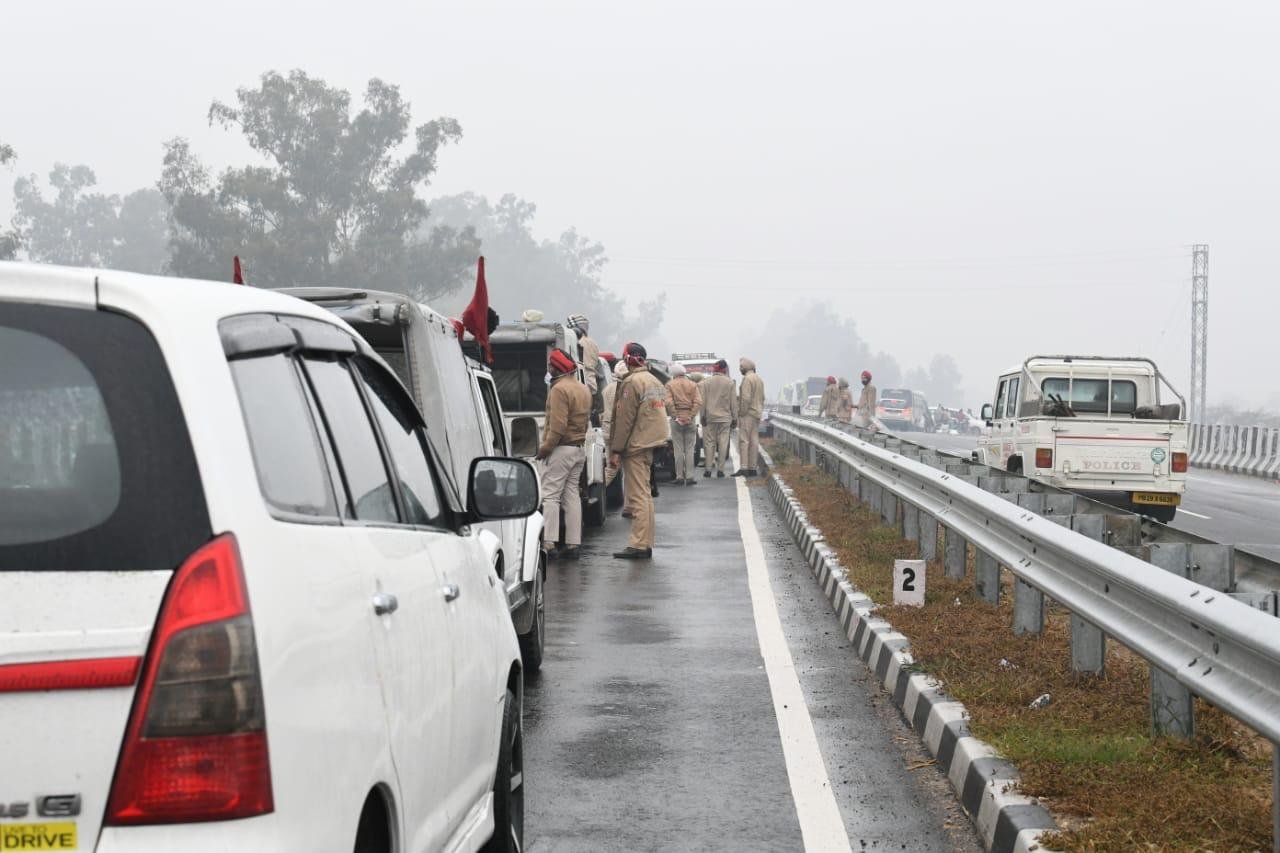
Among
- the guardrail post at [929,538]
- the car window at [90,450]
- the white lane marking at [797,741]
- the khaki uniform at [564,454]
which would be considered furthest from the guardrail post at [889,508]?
the car window at [90,450]

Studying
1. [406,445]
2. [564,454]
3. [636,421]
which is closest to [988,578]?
[564,454]

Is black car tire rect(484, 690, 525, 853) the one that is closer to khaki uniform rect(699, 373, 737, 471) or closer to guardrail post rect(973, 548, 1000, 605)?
guardrail post rect(973, 548, 1000, 605)

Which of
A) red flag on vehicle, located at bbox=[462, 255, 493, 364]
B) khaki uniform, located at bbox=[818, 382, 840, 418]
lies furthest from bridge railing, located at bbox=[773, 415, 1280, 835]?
khaki uniform, located at bbox=[818, 382, 840, 418]

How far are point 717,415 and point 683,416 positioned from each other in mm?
2682

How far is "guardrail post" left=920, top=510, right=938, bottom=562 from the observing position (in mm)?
12602

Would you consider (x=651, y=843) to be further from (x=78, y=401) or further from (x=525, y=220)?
(x=525, y=220)

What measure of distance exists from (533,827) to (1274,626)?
2.68 metres

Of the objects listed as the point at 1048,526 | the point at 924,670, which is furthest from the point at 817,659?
the point at 1048,526

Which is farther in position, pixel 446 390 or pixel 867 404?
pixel 867 404

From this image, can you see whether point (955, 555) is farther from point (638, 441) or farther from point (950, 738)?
point (638, 441)

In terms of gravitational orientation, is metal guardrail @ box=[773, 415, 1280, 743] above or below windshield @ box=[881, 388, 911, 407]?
above

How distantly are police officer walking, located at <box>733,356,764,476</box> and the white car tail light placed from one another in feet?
82.7

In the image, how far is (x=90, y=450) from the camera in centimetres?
274

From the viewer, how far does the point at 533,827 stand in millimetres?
6168
